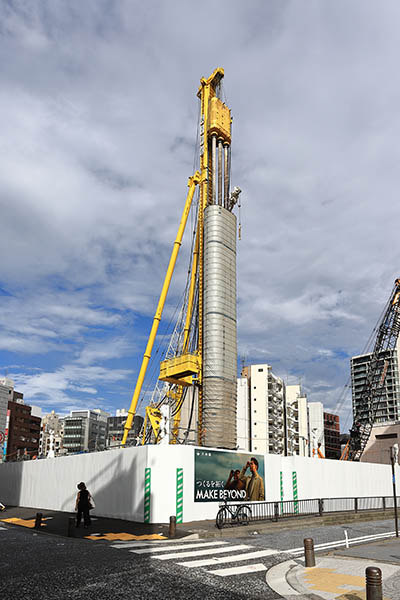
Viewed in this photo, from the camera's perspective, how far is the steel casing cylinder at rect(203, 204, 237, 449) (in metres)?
50.3

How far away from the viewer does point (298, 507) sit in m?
28.4

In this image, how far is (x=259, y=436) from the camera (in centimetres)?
12525

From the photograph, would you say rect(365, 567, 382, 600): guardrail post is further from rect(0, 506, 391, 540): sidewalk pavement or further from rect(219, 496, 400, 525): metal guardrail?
rect(219, 496, 400, 525): metal guardrail

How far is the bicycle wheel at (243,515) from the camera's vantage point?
2219 cm

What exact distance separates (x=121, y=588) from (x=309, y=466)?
2565 cm

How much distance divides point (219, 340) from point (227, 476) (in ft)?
80.1

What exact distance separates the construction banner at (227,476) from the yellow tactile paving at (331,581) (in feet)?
40.5

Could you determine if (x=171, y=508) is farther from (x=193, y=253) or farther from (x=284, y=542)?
(x=193, y=253)

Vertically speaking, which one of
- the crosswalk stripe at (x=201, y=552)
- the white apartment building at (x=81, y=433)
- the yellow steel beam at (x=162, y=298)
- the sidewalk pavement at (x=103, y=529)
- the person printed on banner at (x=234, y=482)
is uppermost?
the yellow steel beam at (x=162, y=298)

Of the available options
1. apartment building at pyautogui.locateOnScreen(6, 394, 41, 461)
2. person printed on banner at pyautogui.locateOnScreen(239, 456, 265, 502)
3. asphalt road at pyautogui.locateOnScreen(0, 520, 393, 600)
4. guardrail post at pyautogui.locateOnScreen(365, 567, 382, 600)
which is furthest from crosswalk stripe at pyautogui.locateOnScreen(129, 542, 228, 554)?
apartment building at pyautogui.locateOnScreen(6, 394, 41, 461)

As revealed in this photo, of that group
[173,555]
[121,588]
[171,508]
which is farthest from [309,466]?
[121,588]

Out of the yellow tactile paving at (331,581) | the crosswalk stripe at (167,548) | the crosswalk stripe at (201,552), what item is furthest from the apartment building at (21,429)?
the yellow tactile paving at (331,581)

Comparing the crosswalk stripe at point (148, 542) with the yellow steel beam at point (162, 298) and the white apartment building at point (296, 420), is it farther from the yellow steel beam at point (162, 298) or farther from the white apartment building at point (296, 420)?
the white apartment building at point (296, 420)

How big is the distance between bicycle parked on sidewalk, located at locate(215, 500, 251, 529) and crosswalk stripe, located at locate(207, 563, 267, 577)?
7238mm
